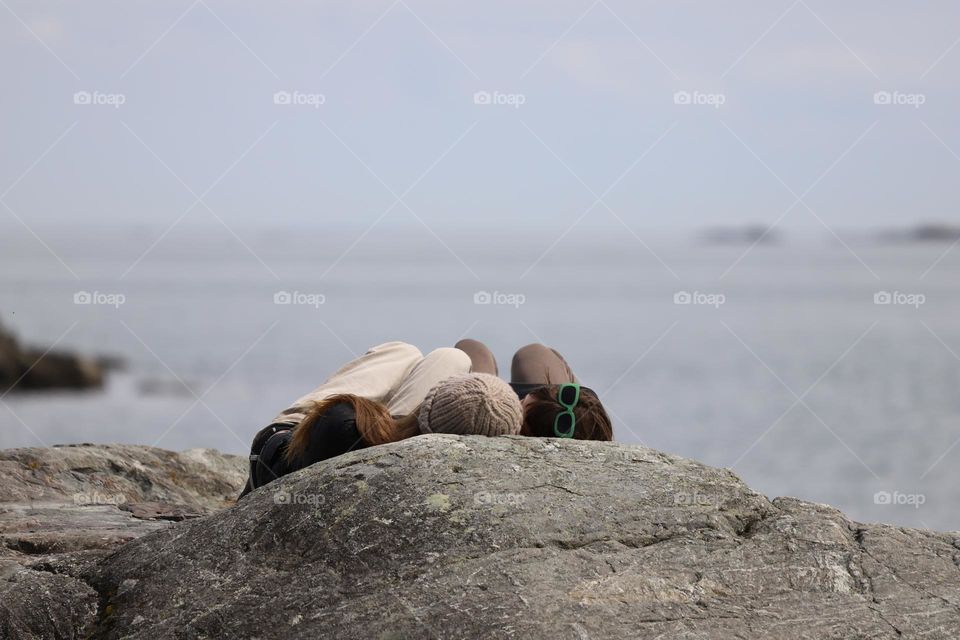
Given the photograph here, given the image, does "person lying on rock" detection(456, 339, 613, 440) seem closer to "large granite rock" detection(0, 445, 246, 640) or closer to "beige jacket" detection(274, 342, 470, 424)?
"beige jacket" detection(274, 342, 470, 424)

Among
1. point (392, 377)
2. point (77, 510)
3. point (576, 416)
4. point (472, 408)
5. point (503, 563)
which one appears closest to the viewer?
point (503, 563)

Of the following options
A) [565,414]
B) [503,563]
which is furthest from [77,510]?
[503,563]

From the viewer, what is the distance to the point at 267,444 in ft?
16.3

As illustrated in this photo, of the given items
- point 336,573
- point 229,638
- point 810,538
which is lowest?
point 229,638

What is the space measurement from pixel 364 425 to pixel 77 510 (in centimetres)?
215

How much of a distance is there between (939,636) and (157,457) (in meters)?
4.90

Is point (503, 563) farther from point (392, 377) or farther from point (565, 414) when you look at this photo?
point (392, 377)

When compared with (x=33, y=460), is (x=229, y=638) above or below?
below

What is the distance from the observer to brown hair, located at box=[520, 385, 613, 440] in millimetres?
4750

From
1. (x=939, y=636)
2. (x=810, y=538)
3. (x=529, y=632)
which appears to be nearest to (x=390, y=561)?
(x=529, y=632)

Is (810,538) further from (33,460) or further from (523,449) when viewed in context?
(33,460)

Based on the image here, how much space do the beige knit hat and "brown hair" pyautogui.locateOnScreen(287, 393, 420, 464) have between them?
0.55ft

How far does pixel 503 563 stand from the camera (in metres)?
3.96

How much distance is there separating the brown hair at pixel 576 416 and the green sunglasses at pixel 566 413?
44mm
